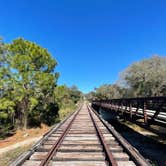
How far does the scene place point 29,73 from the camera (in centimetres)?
2553

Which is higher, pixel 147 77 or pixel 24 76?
pixel 147 77

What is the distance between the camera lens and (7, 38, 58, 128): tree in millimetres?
25172

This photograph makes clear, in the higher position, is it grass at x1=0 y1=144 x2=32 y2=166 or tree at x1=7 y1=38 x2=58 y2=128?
tree at x1=7 y1=38 x2=58 y2=128

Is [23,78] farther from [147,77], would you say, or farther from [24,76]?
[147,77]

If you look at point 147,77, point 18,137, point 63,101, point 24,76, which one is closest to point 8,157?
point 18,137

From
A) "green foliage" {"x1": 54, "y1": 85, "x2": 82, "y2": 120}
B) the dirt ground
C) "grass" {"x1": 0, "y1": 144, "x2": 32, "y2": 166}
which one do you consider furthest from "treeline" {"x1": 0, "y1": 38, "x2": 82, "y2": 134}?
"grass" {"x1": 0, "y1": 144, "x2": 32, "y2": 166}

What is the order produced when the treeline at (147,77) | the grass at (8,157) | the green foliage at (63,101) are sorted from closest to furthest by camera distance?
the grass at (8,157) < the green foliage at (63,101) < the treeline at (147,77)

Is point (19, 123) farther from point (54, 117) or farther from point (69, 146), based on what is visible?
point (69, 146)

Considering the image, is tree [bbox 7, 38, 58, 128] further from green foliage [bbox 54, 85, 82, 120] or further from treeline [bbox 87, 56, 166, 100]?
treeline [bbox 87, 56, 166, 100]

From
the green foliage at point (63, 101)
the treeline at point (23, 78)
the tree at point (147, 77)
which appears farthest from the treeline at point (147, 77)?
the treeline at point (23, 78)

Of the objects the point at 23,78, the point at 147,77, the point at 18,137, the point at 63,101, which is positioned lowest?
the point at 18,137

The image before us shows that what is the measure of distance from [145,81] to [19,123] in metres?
27.1

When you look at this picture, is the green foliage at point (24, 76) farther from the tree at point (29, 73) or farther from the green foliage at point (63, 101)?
the green foliage at point (63, 101)

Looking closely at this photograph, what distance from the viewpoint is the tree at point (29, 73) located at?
25.2 m
